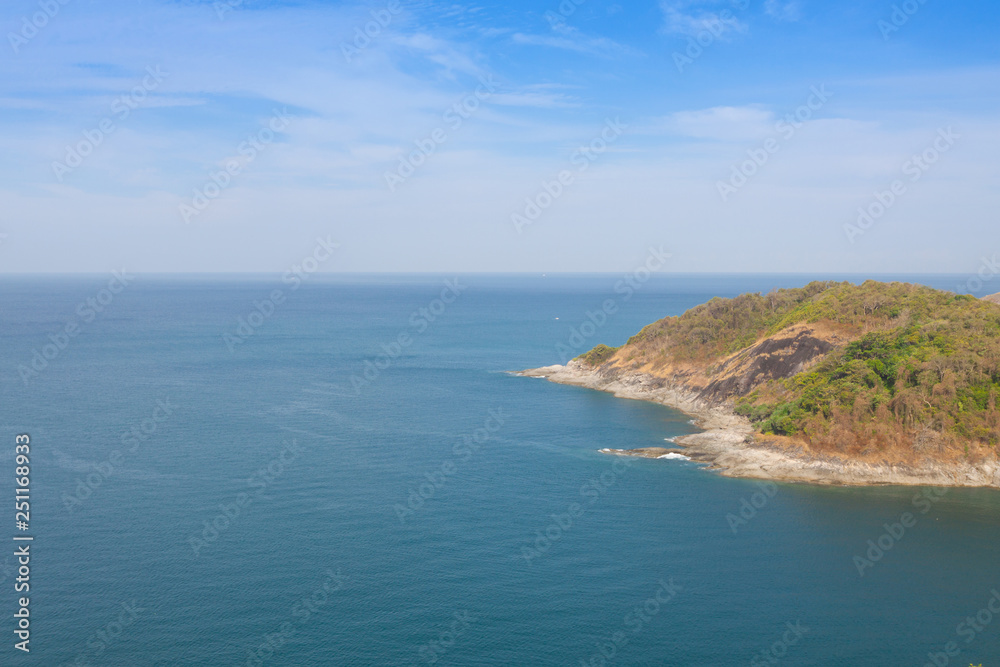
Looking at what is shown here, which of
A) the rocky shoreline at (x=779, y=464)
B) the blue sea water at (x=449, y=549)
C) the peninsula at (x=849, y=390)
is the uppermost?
the peninsula at (x=849, y=390)

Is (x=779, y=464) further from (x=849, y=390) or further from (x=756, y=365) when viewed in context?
(x=756, y=365)

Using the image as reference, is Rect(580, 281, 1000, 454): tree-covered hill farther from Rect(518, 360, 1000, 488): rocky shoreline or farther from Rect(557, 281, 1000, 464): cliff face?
Rect(518, 360, 1000, 488): rocky shoreline

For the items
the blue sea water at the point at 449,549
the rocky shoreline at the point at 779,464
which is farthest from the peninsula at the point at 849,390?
the blue sea water at the point at 449,549

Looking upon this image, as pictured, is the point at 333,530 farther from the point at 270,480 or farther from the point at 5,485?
the point at 5,485

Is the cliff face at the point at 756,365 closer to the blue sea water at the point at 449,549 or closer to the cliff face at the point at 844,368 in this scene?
the cliff face at the point at 844,368

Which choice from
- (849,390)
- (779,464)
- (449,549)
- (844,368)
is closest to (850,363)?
(844,368)

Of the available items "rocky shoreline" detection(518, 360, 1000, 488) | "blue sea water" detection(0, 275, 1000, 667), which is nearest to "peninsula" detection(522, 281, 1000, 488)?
"rocky shoreline" detection(518, 360, 1000, 488)
